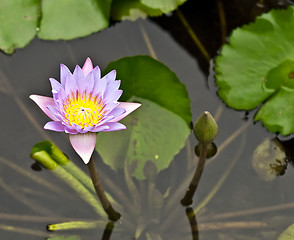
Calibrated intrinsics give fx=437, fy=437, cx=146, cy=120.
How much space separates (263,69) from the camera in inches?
93.8

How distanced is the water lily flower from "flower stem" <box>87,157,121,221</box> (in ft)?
0.42

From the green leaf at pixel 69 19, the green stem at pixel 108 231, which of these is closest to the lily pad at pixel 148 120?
the green stem at pixel 108 231

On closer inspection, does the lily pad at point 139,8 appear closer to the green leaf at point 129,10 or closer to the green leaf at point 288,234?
the green leaf at point 129,10

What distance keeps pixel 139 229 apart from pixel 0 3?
4.92 feet

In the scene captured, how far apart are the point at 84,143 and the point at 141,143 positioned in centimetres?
67

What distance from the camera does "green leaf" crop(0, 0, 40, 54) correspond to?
2.50 meters

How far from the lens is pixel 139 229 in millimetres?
2236

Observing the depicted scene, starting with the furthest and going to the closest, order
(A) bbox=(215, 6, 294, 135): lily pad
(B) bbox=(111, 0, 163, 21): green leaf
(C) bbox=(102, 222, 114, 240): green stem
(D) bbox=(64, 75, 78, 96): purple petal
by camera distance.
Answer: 1. (B) bbox=(111, 0, 163, 21): green leaf
2. (A) bbox=(215, 6, 294, 135): lily pad
3. (C) bbox=(102, 222, 114, 240): green stem
4. (D) bbox=(64, 75, 78, 96): purple petal

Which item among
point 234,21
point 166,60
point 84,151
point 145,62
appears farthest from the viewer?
point 234,21

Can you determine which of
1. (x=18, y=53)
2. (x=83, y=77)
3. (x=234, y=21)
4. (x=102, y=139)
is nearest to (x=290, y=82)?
(x=234, y=21)

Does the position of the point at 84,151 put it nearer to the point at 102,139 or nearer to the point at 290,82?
the point at 102,139

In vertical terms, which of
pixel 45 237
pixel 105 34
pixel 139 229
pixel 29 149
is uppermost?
pixel 105 34

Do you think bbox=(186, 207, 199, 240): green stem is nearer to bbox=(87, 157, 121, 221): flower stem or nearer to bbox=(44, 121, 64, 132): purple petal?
bbox=(87, 157, 121, 221): flower stem

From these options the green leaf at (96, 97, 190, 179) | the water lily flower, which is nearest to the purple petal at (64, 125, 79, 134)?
the water lily flower
